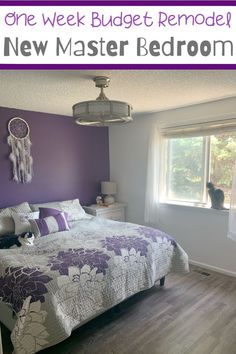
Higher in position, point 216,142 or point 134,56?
point 134,56

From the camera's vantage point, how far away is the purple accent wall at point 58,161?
3.36m

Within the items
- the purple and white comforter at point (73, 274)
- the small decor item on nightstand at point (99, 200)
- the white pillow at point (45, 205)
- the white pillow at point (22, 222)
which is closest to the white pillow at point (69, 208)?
the white pillow at point (45, 205)

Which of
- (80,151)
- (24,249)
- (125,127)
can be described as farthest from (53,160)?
(24,249)

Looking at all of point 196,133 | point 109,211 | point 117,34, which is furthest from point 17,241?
point 196,133

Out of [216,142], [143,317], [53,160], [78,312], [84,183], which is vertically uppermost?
[216,142]

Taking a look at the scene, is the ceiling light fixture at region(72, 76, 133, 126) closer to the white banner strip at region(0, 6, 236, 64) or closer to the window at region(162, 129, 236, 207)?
the white banner strip at region(0, 6, 236, 64)

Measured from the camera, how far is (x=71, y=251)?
2201 mm

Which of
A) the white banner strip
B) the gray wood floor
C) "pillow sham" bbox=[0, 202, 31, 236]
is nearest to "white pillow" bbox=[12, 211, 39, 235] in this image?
"pillow sham" bbox=[0, 202, 31, 236]

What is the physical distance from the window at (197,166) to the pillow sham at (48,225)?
1.69m

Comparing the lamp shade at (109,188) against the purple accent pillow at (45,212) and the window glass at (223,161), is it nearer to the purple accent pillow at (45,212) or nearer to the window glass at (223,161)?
the purple accent pillow at (45,212)

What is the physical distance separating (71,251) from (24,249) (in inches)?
19.5

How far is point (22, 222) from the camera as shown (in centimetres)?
291

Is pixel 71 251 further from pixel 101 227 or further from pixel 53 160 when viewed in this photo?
pixel 53 160

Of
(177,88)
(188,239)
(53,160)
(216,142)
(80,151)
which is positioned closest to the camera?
(177,88)
